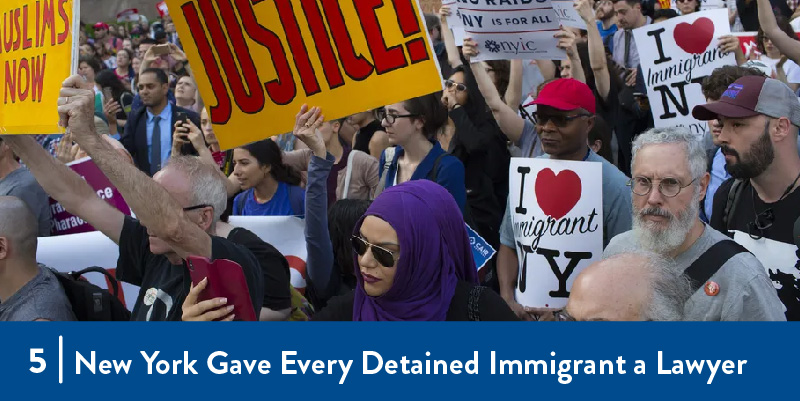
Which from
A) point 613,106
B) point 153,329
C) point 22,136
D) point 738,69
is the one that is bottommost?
point 613,106

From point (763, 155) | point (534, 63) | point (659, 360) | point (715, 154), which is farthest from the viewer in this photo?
point (534, 63)

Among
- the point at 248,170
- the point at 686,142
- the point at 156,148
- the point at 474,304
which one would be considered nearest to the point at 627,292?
the point at 474,304

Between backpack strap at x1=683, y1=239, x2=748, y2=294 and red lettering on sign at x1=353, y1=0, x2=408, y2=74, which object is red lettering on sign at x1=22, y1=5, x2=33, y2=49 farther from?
backpack strap at x1=683, y1=239, x2=748, y2=294

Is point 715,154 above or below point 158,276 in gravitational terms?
below

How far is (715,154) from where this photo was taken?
525 cm

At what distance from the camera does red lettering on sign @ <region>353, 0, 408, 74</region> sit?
11.8 feet

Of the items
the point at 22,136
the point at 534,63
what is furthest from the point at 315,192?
the point at 534,63

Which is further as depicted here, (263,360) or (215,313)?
(215,313)

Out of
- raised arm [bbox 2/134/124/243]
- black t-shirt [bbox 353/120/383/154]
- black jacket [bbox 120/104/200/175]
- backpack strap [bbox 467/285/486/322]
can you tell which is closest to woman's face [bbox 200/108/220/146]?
black t-shirt [bbox 353/120/383/154]

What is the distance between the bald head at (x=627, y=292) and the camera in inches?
102

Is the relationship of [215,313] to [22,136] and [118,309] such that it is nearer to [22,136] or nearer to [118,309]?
[118,309]

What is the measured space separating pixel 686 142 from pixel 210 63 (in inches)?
72.3

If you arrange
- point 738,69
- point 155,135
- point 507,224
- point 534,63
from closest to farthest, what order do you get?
point 507,224 < point 738,69 < point 534,63 < point 155,135

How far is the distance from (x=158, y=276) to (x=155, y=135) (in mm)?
5495
